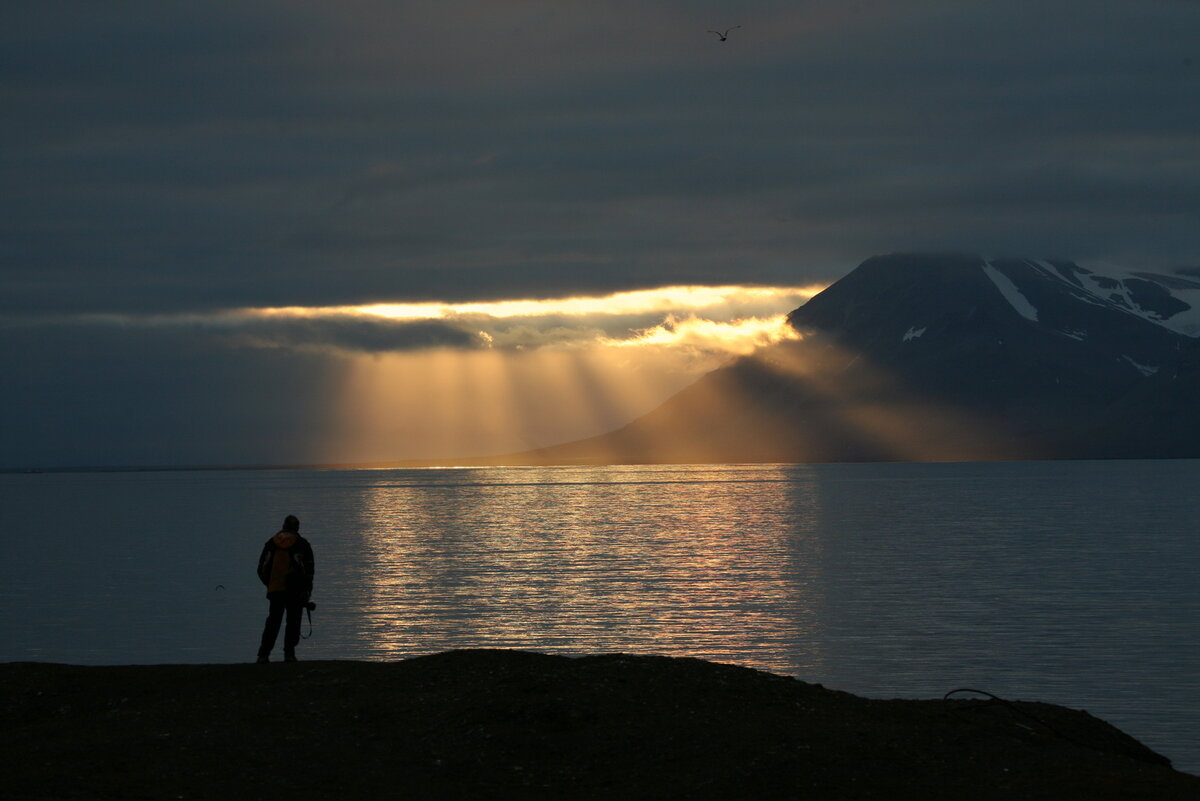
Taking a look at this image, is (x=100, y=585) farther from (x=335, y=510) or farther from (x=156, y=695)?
(x=335, y=510)

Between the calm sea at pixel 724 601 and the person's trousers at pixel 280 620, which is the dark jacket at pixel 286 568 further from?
the calm sea at pixel 724 601

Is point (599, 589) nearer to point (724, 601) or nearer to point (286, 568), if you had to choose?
point (724, 601)

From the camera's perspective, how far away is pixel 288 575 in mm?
24641

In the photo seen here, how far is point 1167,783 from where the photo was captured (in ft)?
55.3

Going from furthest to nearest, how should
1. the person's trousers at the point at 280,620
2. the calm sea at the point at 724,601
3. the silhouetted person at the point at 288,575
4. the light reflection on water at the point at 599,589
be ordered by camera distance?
the light reflection on water at the point at 599,589 < the calm sea at the point at 724,601 < the person's trousers at the point at 280,620 < the silhouetted person at the point at 288,575

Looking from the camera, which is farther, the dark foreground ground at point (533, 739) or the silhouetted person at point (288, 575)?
the silhouetted person at point (288, 575)

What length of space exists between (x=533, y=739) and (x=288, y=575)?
7627 mm

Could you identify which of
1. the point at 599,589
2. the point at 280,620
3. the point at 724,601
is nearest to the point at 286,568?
the point at 280,620

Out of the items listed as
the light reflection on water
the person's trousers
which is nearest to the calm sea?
the light reflection on water

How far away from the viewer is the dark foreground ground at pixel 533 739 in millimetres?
17000

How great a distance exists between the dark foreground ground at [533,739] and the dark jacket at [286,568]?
1980 mm

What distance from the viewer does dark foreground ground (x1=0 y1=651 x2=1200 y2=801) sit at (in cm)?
1700

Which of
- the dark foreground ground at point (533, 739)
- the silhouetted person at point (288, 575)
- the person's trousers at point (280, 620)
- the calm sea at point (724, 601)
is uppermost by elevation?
the silhouetted person at point (288, 575)

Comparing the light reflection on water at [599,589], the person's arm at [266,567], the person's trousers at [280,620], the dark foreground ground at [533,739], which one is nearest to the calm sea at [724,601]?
the light reflection on water at [599,589]
